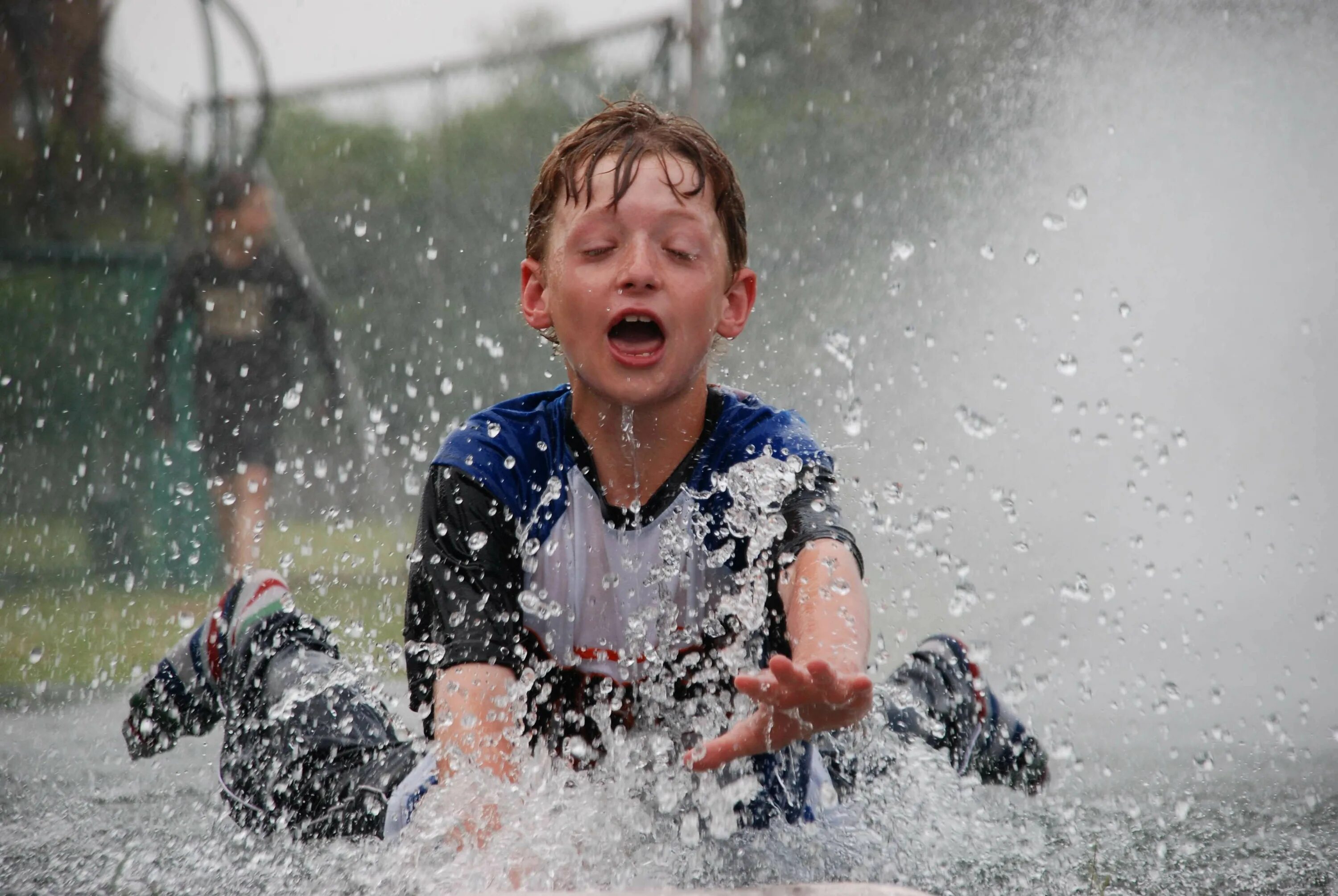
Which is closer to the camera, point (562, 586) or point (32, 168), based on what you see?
point (562, 586)

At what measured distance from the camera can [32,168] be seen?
17.6 ft

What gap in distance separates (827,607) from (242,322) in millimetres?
3655

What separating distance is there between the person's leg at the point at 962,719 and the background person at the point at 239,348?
3043 millimetres

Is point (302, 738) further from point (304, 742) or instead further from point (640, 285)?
point (640, 285)

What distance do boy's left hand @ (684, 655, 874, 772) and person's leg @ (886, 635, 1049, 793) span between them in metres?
0.80

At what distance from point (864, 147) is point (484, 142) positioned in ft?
4.83

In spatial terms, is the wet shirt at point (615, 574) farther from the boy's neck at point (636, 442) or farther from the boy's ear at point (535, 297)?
the boy's ear at point (535, 297)

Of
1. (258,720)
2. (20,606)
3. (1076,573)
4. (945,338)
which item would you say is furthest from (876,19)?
(258,720)

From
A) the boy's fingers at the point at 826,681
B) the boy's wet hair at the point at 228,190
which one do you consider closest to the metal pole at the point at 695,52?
the boy's wet hair at the point at 228,190

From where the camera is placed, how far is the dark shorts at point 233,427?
4738 mm

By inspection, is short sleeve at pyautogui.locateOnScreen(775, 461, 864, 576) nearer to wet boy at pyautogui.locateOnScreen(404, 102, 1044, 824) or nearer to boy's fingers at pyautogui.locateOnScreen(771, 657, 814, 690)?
wet boy at pyautogui.locateOnScreen(404, 102, 1044, 824)

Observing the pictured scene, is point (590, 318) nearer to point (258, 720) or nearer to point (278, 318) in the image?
point (258, 720)

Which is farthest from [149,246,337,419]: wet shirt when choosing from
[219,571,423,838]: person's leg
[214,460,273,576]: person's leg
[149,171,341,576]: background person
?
[219,571,423,838]: person's leg

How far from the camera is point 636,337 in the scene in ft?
5.64
